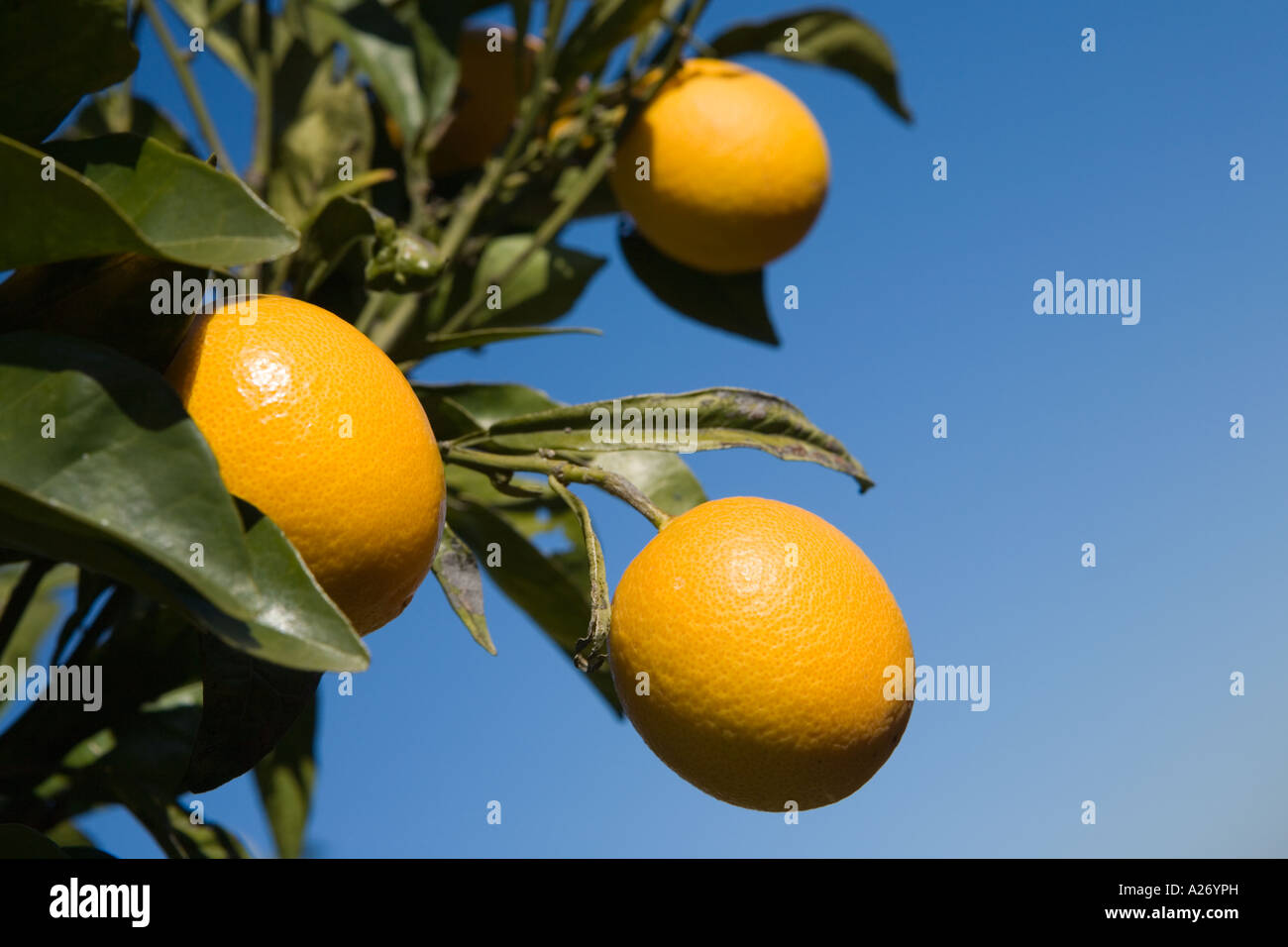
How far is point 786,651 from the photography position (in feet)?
2.76

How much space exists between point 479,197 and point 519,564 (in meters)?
0.50

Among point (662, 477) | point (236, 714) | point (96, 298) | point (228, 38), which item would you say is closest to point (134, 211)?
point (96, 298)

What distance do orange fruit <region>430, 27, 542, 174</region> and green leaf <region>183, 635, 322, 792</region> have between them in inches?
39.1

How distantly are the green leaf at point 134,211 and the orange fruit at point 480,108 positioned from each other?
900 mm

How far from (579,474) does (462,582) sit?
0.13m

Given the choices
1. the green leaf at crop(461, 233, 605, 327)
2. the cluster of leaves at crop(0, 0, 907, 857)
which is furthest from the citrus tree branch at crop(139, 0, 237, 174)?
the green leaf at crop(461, 233, 605, 327)

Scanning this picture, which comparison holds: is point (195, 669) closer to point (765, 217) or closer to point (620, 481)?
point (620, 481)

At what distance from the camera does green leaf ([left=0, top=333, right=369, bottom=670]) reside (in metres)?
0.60

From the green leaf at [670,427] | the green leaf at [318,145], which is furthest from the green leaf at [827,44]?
the green leaf at [670,427]

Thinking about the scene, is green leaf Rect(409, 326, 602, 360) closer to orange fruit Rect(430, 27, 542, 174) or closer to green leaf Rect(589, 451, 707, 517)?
green leaf Rect(589, 451, 707, 517)

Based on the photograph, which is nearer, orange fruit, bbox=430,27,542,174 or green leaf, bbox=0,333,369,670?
green leaf, bbox=0,333,369,670

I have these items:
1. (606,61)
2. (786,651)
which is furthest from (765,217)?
(786,651)

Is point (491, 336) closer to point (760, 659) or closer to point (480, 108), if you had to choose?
point (760, 659)

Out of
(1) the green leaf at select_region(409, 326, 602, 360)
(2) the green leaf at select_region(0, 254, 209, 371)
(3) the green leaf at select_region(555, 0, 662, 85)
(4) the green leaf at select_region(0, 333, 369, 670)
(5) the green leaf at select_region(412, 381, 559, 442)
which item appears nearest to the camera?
(4) the green leaf at select_region(0, 333, 369, 670)
